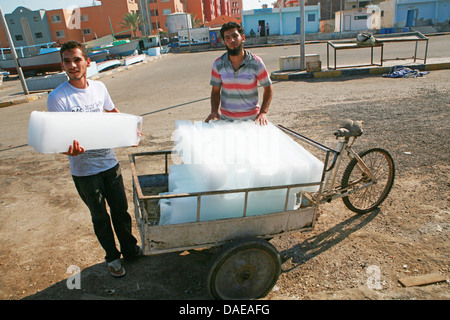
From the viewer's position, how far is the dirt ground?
93.4 inches

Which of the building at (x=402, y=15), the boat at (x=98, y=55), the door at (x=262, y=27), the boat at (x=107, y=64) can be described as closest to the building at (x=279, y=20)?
the door at (x=262, y=27)

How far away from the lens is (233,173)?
1.98m

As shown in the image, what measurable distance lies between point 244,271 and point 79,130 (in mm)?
1416

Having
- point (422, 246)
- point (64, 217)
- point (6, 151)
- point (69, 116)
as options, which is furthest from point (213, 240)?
point (6, 151)

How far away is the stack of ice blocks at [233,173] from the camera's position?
1.93m

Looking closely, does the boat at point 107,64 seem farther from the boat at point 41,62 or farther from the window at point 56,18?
the window at point 56,18

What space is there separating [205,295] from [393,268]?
1519 mm

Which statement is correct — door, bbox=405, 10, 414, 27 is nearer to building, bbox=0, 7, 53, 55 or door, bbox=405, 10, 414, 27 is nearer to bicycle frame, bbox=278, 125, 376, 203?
bicycle frame, bbox=278, 125, 376, 203

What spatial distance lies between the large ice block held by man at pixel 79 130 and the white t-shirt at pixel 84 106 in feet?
0.92

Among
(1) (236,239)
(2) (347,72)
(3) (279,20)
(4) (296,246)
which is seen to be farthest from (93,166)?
(3) (279,20)

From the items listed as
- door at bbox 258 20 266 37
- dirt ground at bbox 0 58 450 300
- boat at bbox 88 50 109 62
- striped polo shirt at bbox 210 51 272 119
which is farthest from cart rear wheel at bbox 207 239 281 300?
door at bbox 258 20 266 37

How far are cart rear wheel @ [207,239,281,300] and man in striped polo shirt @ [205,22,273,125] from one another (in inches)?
49.8

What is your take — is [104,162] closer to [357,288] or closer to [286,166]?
[286,166]

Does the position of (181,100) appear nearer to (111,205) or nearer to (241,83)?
(241,83)
